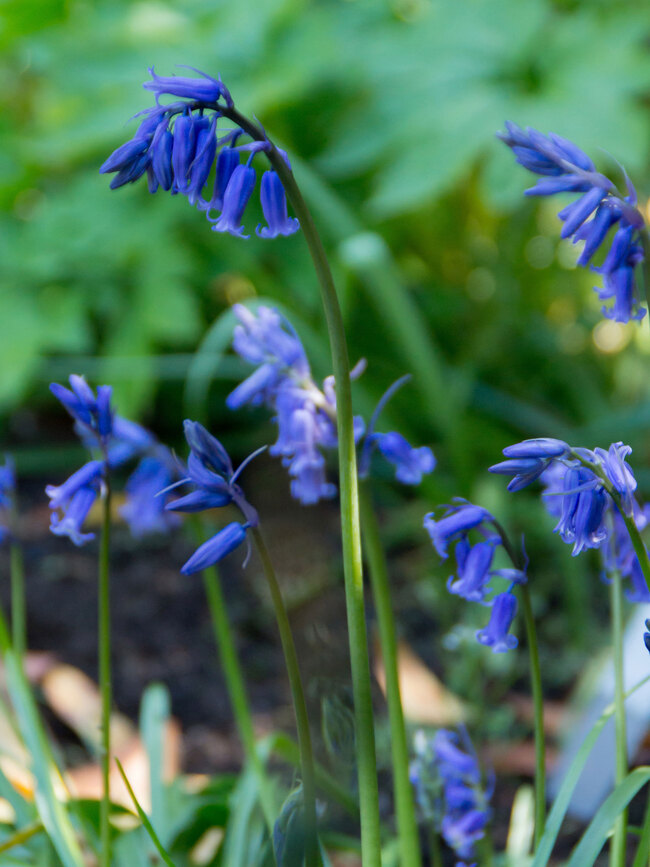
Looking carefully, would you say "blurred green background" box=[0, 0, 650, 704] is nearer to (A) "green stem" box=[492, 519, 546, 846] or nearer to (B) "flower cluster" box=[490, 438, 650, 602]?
(A) "green stem" box=[492, 519, 546, 846]

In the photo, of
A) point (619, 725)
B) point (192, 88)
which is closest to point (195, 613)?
point (619, 725)

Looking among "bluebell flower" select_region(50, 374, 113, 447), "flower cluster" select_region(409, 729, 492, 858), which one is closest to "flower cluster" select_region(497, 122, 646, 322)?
"bluebell flower" select_region(50, 374, 113, 447)

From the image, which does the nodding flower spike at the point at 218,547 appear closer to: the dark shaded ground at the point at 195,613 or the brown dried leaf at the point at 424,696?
the dark shaded ground at the point at 195,613

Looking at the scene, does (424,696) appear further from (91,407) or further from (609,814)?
(91,407)

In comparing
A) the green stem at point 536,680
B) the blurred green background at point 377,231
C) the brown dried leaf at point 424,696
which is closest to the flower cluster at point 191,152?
the green stem at point 536,680

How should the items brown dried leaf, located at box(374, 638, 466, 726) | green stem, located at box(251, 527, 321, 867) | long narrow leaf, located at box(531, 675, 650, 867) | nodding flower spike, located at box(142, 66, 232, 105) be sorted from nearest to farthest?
nodding flower spike, located at box(142, 66, 232, 105), green stem, located at box(251, 527, 321, 867), long narrow leaf, located at box(531, 675, 650, 867), brown dried leaf, located at box(374, 638, 466, 726)
